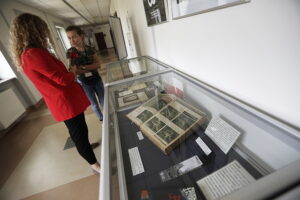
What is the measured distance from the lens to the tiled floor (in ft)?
5.75

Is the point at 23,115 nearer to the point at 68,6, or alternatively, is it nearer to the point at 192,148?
the point at 192,148

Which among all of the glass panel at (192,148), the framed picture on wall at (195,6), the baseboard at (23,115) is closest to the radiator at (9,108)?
the baseboard at (23,115)

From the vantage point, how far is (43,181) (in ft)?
6.29

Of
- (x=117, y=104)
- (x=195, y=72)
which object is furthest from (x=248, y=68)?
(x=117, y=104)

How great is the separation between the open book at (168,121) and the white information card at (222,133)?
0.10 meters

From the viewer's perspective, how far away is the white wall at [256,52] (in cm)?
57

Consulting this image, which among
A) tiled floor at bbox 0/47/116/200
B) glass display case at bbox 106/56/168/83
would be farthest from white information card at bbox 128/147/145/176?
glass display case at bbox 106/56/168/83

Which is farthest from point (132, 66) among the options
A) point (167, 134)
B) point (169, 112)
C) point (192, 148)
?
point (192, 148)

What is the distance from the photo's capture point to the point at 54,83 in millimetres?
1281

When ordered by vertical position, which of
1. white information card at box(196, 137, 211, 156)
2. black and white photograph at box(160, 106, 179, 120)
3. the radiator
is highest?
black and white photograph at box(160, 106, 179, 120)

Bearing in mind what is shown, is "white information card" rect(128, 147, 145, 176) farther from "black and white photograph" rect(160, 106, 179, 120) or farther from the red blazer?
the red blazer

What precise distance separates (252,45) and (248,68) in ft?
0.36

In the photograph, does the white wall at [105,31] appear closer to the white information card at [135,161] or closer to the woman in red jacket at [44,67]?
the woman in red jacket at [44,67]

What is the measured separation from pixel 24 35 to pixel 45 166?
1.84m
